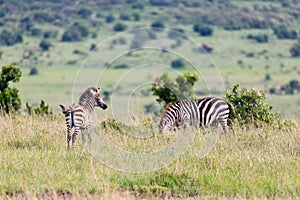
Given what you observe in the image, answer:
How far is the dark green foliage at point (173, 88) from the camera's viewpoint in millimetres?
19359

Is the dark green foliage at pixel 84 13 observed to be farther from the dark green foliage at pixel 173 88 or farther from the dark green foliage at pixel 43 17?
the dark green foliage at pixel 173 88

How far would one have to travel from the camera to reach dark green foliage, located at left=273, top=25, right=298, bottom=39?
279 feet

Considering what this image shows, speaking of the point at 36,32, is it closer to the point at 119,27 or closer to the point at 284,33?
the point at 119,27

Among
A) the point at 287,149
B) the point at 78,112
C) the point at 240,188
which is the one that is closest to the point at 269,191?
the point at 240,188

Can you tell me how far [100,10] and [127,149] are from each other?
3470 inches

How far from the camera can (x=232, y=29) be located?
9056 cm

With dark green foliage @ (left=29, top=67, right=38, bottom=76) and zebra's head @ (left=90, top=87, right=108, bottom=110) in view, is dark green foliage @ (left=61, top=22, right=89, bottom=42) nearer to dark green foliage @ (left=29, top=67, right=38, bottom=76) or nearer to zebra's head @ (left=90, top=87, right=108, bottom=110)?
dark green foliage @ (left=29, top=67, right=38, bottom=76)

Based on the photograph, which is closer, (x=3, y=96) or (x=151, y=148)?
(x=151, y=148)

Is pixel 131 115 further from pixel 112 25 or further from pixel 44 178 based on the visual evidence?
pixel 112 25

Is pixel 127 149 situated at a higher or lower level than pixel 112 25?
lower

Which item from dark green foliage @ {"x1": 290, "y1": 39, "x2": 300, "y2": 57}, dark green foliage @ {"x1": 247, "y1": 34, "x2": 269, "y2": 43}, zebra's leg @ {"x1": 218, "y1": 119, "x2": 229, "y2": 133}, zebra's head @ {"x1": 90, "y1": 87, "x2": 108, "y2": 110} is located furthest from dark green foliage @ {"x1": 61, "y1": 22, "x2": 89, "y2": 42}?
zebra's head @ {"x1": 90, "y1": 87, "x2": 108, "y2": 110}

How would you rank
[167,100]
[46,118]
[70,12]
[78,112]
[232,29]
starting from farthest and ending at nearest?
[70,12], [232,29], [167,100], [46,118], [78,112]

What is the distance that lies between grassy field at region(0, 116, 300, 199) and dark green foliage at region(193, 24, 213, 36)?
7151cm

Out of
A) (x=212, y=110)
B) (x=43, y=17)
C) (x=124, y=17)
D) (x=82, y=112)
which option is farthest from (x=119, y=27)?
(x=82, y=112)
